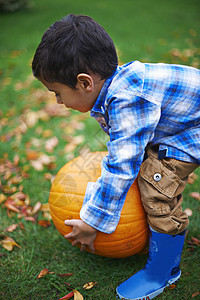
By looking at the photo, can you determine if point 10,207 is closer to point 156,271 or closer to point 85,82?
point 156,271

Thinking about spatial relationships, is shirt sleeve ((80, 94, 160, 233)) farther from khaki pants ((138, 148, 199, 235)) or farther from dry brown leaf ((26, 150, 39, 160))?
dry brown leaf ((26, 150, 39, 160))

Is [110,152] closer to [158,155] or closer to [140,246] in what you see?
[158,155]

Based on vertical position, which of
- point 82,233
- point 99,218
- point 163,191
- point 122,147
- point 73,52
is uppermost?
point 73,52

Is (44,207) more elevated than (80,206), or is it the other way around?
(80,206)

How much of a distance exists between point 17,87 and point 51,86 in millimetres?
3403

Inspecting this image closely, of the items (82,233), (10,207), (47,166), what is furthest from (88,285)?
(47,166)

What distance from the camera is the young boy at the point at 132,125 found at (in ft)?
5.10

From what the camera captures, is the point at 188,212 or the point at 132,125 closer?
the point at 132,125

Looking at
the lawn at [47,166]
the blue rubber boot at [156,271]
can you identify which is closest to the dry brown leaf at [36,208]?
the lawn at [47,166]

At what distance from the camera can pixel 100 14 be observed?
9.20 meters

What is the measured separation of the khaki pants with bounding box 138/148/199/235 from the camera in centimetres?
172

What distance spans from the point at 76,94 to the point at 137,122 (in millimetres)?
403

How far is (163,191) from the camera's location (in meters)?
1.71

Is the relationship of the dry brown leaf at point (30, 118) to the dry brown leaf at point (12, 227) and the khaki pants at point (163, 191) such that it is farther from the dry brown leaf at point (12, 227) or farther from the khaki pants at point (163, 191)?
the khaki pants at point (163, 191)
